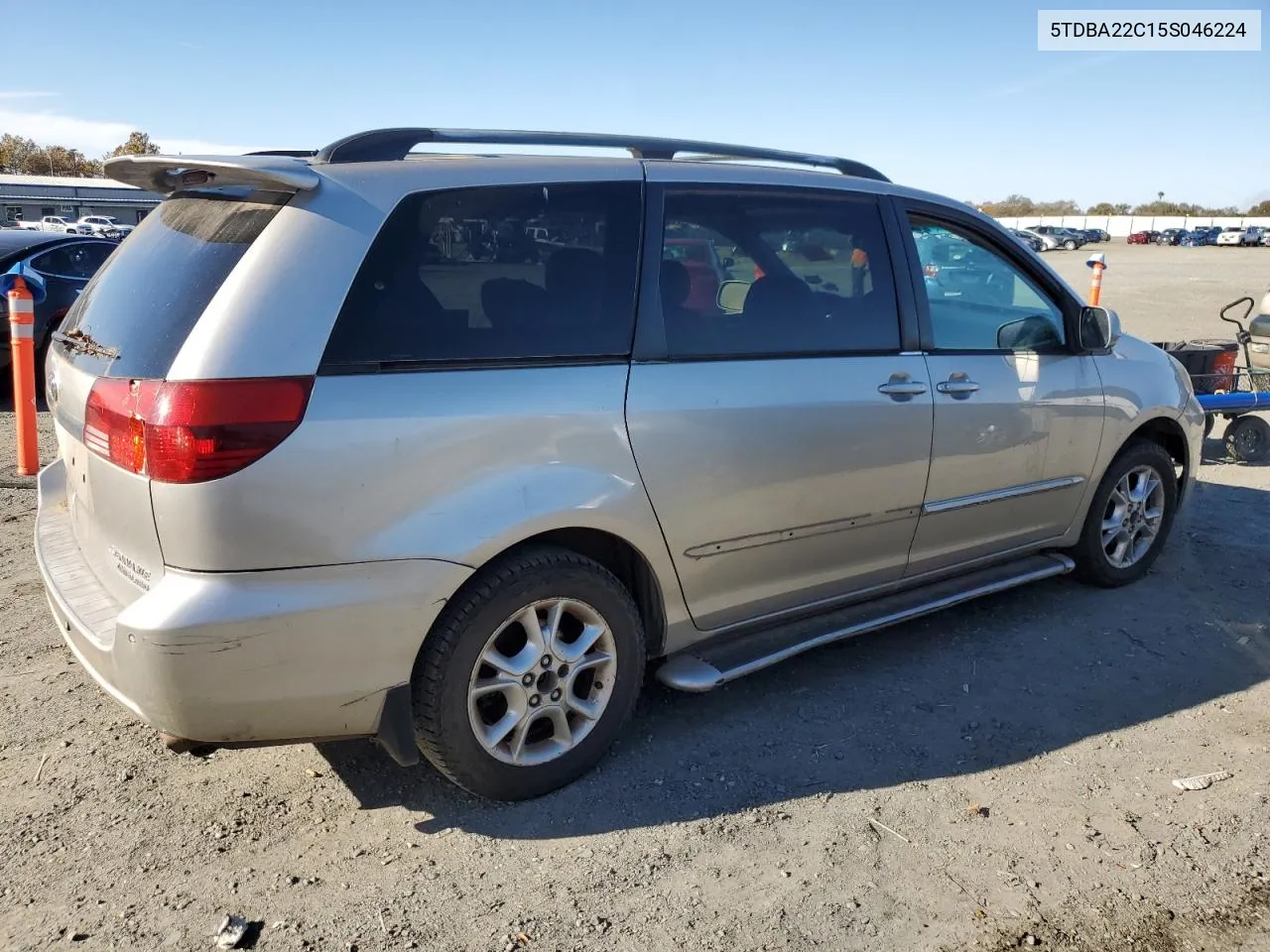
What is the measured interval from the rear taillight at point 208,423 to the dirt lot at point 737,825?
43.9 inches

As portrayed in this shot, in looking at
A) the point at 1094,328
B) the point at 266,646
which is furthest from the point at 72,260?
the point at 1094,328

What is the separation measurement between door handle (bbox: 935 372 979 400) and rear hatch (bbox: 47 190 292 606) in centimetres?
247

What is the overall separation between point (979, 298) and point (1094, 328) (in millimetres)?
551

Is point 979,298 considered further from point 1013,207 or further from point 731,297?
point 1013,207

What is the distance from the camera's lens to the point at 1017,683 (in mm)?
4051

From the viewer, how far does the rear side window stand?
2756 mm

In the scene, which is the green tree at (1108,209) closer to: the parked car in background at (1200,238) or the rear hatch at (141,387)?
the parked car in background at (1200,238)

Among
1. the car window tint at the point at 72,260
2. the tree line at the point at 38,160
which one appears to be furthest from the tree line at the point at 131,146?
the car window tint at the point at 72,260

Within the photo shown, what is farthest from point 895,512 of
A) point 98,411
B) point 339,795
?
point 98,411

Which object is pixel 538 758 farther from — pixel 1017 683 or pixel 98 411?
pixel 1017 683

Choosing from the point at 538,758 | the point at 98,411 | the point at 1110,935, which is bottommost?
the point at 1110,935

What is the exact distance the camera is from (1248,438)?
7867 mm

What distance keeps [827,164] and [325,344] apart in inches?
91.1

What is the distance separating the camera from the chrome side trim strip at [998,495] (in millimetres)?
4062
